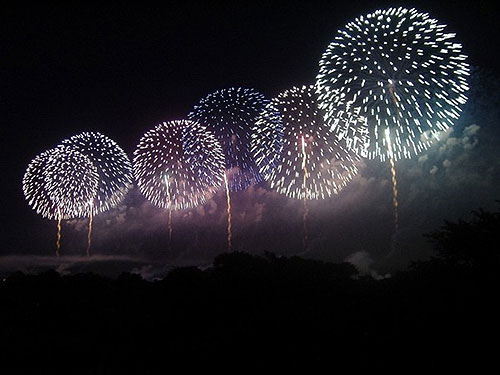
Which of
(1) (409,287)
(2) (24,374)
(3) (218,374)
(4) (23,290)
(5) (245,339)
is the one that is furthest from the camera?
(4) (23,290)

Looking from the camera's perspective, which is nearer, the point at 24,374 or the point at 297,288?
the point at 24,374

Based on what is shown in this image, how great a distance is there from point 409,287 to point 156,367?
1760cm

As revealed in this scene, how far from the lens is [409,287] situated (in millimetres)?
28438

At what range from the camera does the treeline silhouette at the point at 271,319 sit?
18.6 metres

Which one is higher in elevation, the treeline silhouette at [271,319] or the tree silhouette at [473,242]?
the tree silhouette at [473,242]

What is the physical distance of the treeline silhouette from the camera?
732 inches

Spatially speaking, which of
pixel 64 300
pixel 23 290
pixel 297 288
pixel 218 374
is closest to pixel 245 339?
pixel 218 374

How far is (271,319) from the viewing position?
24.0 meters

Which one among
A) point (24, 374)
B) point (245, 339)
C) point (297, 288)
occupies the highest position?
point (297, 288)

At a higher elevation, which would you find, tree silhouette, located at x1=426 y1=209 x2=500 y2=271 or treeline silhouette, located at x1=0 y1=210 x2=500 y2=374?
tree silhouette, located at x1=426 y1=209 x2=500 y2=271

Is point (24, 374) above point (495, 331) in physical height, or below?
below

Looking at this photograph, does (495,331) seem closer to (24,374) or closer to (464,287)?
(464,287)

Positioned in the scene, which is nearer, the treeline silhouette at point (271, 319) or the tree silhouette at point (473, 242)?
the treeline silhouette at point (271, 319)

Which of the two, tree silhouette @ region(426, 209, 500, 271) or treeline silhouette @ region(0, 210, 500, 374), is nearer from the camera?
treeline silhouette @ region(0, 210, 500, 374)
